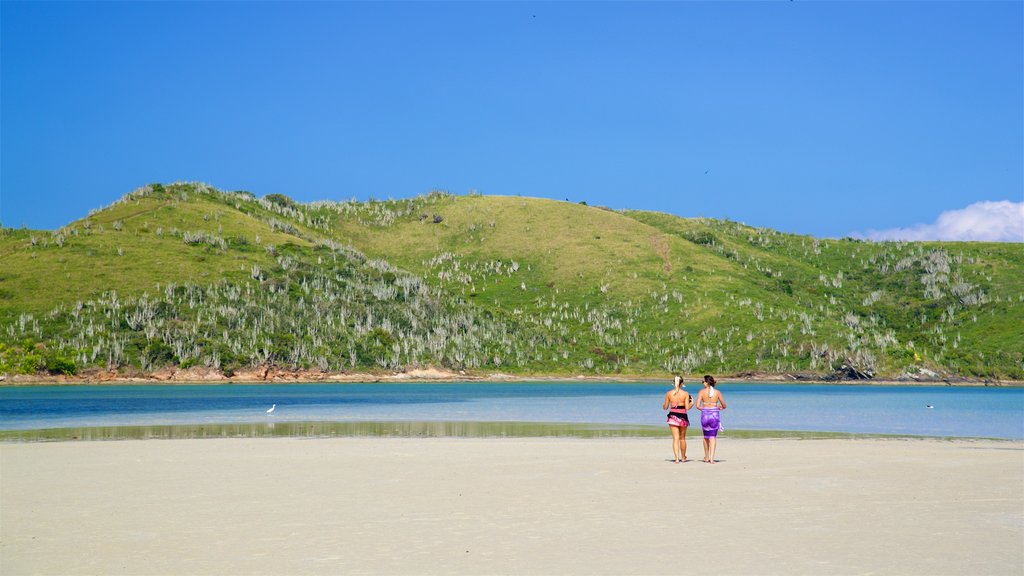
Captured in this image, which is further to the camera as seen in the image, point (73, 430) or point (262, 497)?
point (73, 430)

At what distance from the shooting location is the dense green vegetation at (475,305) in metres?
130

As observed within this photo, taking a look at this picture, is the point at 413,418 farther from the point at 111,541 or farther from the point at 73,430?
the point at 111,541

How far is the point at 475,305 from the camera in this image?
17175cm

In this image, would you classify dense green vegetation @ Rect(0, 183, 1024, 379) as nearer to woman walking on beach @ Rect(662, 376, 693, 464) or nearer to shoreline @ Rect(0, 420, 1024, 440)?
shoreline @ Rect(0, 420, 1024, 440)

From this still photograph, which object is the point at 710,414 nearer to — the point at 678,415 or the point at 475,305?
the point at 678,415

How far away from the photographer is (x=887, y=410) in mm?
60938

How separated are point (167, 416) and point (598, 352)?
365 feet

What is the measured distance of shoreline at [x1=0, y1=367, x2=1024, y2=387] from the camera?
389ft

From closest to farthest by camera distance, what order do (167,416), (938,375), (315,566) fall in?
(315,566) → (167,416) → (938,375)

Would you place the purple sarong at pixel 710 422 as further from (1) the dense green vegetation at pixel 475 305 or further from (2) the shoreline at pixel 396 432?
Result: (1) the dense green vegetation at pixel 475 305

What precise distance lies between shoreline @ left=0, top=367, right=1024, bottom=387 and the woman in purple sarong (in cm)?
10738

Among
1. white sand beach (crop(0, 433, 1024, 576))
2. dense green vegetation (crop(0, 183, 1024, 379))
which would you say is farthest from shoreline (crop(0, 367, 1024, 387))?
white sand beach (crop(0, 433, 1024, 576))

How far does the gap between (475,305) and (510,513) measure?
Result: 508ft

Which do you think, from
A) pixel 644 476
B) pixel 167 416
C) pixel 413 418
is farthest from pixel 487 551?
pixel 167 416
